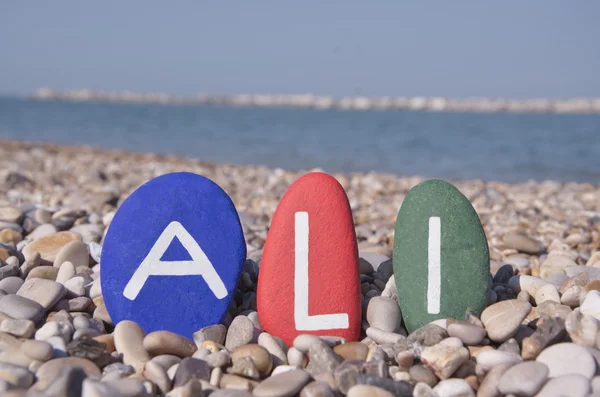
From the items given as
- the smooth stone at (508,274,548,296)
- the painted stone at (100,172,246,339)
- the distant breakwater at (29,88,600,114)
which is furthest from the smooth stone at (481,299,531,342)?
the distant breakwater at (29,88,600,114)

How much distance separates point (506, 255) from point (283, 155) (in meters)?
11.1

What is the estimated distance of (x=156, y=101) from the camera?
9044 centimetres

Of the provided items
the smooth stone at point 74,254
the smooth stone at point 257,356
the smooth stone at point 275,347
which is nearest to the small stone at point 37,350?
the smooth stone at point 257,356

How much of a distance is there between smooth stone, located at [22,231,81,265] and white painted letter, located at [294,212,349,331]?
4.62 feet

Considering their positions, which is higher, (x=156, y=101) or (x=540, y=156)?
(x=156, y=101)

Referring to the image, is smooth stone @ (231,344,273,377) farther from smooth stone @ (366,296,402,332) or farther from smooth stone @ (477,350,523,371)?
smooth stone @ (477,350,523,371)

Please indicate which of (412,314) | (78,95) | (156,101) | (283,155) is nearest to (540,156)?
(283,155)

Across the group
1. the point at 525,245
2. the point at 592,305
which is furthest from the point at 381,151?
the point at 592,305

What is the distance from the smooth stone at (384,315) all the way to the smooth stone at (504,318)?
1.02 ft

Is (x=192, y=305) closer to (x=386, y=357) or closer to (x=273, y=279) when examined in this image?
(x=273, y=279)

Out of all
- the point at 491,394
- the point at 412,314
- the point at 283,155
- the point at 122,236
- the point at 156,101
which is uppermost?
the point at 156,101

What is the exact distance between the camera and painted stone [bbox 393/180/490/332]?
223cm

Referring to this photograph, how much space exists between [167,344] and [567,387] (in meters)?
1.23

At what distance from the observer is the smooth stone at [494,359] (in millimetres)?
1920
